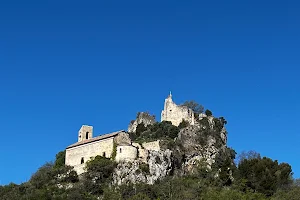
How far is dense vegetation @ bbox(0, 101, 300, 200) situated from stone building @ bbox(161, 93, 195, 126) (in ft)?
24.4

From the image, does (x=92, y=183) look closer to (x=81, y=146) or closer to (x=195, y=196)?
(x=81, y=146)

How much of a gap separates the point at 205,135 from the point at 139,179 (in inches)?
715

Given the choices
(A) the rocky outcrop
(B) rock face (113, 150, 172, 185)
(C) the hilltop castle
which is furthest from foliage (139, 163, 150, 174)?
(A) the rocky outcrop

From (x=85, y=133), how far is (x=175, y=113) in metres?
16.3

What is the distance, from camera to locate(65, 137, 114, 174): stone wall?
271 feet

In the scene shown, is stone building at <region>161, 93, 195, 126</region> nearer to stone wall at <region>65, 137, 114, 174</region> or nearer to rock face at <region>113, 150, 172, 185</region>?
rock face at <region>113, 150, 172, 185</region>

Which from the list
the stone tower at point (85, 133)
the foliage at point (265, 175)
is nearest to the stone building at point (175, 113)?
the stone tower at point (85, 133)

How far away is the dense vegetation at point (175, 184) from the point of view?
72.7m

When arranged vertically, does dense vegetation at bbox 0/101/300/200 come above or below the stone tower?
below

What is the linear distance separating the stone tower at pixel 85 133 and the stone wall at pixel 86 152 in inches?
147

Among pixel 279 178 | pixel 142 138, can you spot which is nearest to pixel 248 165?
pixel 279 178

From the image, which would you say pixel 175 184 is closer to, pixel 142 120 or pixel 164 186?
pixel 164 186

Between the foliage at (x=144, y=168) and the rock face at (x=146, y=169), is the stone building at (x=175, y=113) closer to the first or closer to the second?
the rock face at (x=146, y=169)

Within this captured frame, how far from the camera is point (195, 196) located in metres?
71.3
